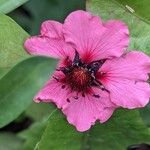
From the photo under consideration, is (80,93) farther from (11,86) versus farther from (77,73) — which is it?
(11,86)

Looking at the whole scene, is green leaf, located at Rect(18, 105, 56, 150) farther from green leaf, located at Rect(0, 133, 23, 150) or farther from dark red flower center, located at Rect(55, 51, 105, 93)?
dark red flower center, located at Rect(55, 51, 105, 93)

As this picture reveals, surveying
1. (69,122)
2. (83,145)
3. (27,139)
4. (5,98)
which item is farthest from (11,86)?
(27,139)

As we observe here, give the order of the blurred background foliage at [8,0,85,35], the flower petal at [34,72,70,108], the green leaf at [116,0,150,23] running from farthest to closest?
1. the blurred background foliage at [8,0,85,35]
2. the green leaf at [116,0,150,23]
3. the flower petal at [34,72,70,108]

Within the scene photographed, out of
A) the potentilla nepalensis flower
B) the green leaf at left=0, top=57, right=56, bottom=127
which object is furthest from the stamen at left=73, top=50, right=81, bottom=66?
the green leaf at left=0, top=57, right=56, bottom=127

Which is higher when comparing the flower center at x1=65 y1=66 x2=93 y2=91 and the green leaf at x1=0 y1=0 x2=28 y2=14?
the green leaf at x1=0 y1=0 x2=28 y2=14

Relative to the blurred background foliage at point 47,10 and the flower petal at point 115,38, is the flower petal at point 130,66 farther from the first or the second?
the blurred background foliage at point 47,10

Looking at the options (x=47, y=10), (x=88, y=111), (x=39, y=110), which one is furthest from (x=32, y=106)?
(x=88, y=111)

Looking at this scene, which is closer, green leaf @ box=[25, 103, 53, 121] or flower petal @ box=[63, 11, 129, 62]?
flower petal @ box=[63, 11, 129, 62]
